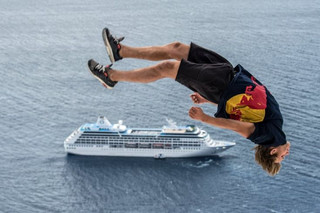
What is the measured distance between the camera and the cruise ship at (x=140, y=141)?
42469 mm

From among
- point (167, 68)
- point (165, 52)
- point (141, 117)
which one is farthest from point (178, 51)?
point (141, 117)

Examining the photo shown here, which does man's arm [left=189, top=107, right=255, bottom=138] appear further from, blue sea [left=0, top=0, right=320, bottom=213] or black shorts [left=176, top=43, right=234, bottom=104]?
blue sea [left=0, top=0, right=320, bottom=213]

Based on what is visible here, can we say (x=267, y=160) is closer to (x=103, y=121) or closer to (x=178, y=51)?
(x=178, y=51)

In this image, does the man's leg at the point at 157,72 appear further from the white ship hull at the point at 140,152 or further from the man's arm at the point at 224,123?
the white ship hull at the point at 140,152

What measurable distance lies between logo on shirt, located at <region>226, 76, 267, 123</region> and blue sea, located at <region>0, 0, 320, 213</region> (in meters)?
26.9

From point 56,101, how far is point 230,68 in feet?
142

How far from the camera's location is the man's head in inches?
322

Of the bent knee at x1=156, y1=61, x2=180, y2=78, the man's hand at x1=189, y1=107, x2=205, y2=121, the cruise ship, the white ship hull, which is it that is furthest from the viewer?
the white ship hull

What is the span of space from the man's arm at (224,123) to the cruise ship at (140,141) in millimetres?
33902

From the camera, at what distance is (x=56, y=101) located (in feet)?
162

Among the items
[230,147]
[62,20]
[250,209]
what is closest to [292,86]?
[230,147]

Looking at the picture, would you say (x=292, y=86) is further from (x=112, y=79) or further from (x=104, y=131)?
(x=112, y=79)

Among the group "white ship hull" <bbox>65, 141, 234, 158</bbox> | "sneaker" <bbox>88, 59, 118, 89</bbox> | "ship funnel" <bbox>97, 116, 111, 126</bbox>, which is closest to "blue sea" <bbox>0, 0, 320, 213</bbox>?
"white ship hull" <bbox>65, 141, 234, 158</bbox>

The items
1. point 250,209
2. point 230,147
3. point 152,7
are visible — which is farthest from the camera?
point 152,7
